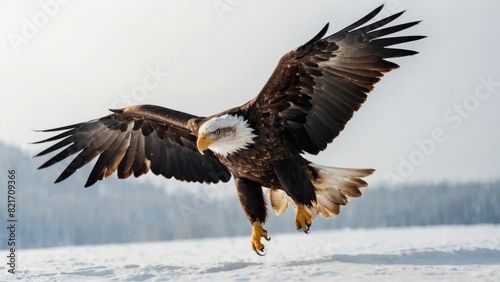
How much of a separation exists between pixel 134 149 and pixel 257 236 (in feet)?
6.29

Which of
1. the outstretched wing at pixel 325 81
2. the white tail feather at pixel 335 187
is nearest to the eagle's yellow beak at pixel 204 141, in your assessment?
the outstretched wing at pixel 325 81

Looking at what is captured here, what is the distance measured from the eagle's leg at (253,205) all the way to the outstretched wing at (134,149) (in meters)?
0.76

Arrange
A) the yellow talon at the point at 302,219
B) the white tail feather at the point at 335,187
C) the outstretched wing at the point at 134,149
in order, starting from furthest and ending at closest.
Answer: the outstretched wing at the point at 134,149 < the white tail feather at the point at 335,187 < the yellow talon at the point at 302,219

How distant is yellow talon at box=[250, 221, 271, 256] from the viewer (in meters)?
7.07

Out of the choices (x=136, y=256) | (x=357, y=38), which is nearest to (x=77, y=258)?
(x=136, y=256)

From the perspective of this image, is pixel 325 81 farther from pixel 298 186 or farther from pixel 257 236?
pixel 257 236

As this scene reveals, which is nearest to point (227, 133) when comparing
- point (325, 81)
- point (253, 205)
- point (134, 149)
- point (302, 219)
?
point (253, 205)

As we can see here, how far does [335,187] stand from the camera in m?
7.55

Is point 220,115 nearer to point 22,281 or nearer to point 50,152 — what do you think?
point 50,152

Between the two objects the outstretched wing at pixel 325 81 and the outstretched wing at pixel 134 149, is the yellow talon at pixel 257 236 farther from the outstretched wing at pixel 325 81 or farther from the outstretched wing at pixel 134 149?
the outstretched wing at pixel 134 149

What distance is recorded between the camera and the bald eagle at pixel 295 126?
6.52 meters

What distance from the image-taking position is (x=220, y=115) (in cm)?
684

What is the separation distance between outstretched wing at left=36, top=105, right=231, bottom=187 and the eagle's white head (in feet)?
3.97

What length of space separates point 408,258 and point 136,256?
4154 millimetres
